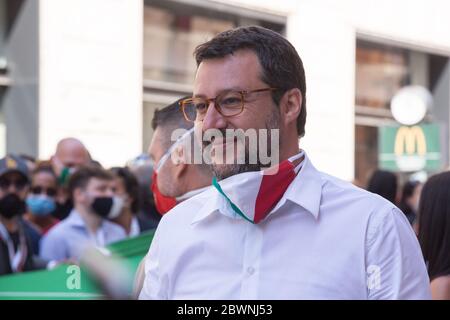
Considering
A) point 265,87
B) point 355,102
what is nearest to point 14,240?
point 265,87

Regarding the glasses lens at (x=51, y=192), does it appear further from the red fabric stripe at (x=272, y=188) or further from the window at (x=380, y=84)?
the window at (x=380, y=84)

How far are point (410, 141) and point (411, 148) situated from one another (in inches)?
3.5

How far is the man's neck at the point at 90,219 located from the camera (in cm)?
541

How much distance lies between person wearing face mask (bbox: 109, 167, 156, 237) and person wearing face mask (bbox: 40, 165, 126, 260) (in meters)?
0.05

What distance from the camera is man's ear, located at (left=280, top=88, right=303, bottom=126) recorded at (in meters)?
2.14

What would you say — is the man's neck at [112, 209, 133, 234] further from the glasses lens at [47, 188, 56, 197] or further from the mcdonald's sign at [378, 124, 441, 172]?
the mcdonald's sign at [378, 124, 441, 172]

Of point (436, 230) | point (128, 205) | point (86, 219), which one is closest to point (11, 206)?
point (86, 219)

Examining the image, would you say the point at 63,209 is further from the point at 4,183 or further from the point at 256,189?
the point at 256,189

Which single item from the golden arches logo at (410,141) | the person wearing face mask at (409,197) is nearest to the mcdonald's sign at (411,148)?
the golden arches logo at (410,141)

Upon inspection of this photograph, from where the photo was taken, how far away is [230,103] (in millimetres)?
2074

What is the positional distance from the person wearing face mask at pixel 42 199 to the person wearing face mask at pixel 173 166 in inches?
110

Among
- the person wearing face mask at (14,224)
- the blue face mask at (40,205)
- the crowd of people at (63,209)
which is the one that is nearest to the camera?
the person wearing face mask at (14,224)

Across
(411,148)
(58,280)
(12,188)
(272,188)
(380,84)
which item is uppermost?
(380,84)
